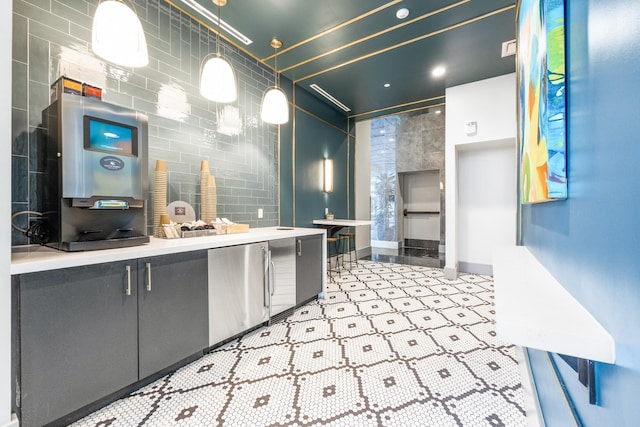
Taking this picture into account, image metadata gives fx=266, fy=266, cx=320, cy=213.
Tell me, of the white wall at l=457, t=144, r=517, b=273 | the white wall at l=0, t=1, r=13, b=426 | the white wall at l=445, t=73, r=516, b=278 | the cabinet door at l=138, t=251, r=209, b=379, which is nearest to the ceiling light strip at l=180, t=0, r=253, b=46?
the white wall at l=0, t=1, r=13, b=426

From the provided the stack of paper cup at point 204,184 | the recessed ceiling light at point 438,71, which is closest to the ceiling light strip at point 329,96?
the recessed ceiling light at point 438,71

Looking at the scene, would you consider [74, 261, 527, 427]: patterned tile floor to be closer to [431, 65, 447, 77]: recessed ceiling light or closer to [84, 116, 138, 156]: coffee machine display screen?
[84, 116, 138, 156]: coffee machine display screen

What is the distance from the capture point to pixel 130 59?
164 cm

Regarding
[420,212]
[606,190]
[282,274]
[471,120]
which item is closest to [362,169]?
[420,212]

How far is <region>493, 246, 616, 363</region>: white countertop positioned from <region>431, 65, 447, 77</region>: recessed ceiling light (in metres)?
4.07

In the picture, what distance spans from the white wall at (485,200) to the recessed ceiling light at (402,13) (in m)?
2.47

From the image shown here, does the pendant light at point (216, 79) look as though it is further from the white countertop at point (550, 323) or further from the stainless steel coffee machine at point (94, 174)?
the white countertop at point (550, 323)

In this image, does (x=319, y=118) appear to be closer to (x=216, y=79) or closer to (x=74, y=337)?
(x=216, y=79)

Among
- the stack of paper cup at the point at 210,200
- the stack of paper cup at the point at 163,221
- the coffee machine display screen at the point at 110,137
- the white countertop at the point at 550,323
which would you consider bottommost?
the white countertop at the point at 550,323

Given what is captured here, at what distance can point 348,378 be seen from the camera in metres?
1.86


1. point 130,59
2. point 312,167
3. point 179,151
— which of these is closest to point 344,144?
point 312,167

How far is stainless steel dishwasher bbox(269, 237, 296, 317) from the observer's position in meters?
2.70

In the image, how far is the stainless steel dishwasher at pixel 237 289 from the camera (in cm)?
215

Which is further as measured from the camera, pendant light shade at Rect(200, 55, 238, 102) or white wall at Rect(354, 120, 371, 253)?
white wall at Rect(354, 120, 371, 253)
